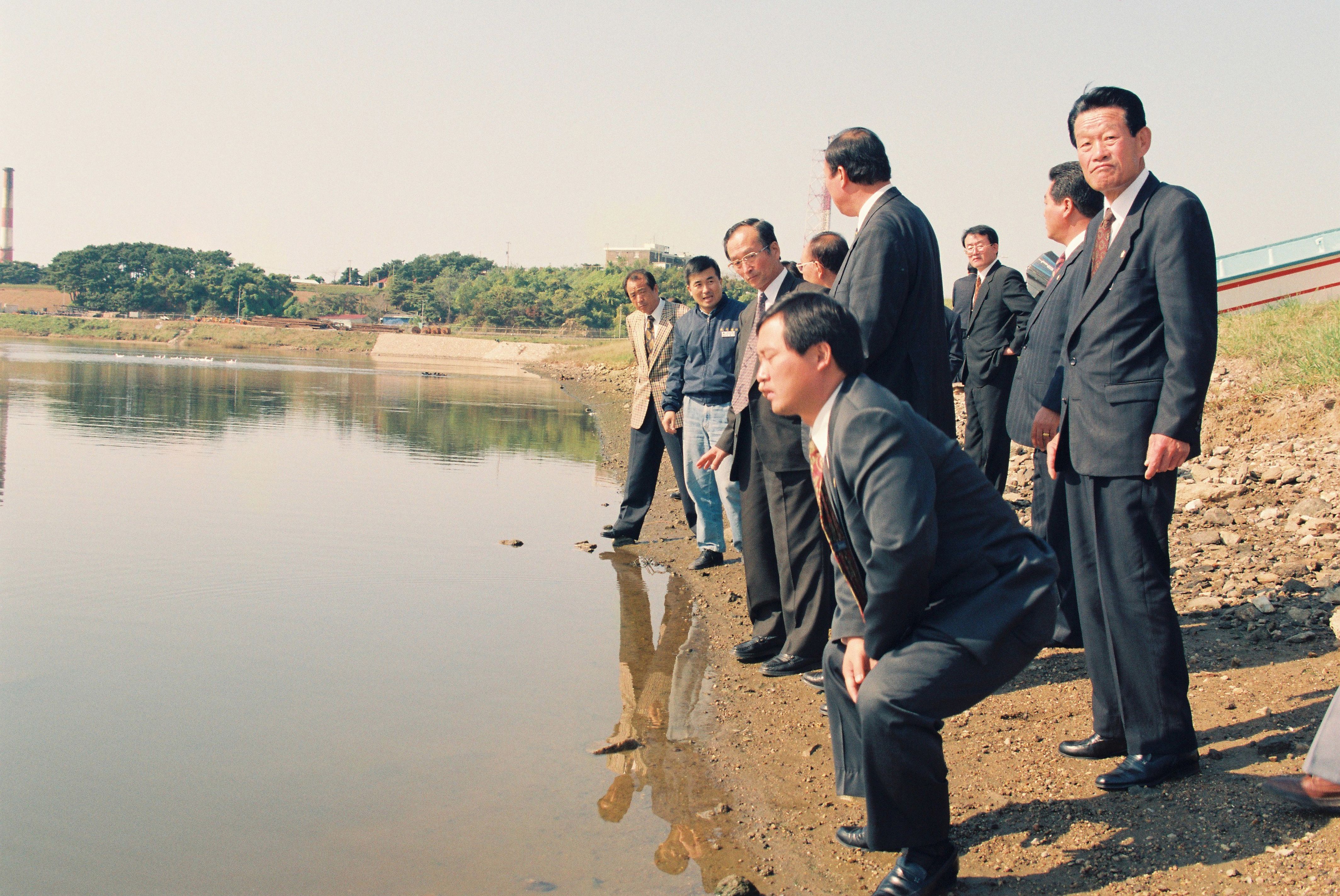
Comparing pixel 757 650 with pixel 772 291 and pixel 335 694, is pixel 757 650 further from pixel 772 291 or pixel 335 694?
pixel 335 694

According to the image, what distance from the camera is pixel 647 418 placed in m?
7.01

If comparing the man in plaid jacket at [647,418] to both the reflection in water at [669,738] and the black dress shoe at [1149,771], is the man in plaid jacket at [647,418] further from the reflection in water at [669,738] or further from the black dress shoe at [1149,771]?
the black dress shoe at [1149,771]

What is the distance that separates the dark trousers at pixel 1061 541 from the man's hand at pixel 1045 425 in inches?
23.3

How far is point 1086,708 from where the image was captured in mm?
3473

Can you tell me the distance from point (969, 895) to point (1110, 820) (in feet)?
1.77

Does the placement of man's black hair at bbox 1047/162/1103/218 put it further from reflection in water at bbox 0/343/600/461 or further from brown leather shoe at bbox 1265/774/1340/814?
reflection in water at bbox 0/343/600/461

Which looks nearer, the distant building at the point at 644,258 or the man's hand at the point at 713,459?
the man's hand at the point at 713,459

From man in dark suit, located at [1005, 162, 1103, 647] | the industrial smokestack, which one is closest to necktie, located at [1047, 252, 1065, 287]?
man in dark suit, located at [1005, 162, 1103, 647]

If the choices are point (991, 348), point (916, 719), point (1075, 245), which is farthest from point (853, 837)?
point (991, 348)

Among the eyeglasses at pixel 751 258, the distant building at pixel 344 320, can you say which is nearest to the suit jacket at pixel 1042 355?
the eyeglasses at pixel 751 258

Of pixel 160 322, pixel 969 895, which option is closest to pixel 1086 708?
pixel 969 895

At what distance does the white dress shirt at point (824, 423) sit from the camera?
94.0 inches

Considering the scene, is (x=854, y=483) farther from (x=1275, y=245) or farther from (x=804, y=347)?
(x=1275, y=245)

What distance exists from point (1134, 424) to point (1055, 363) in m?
1.05
